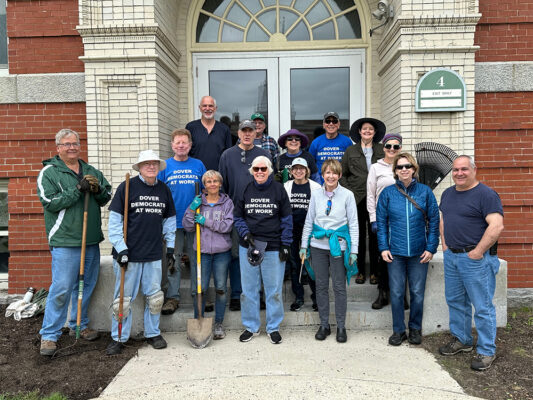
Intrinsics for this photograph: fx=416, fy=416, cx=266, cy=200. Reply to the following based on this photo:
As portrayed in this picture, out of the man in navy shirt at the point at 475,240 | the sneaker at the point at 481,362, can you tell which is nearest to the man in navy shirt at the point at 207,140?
the man in navy shirt at the point at 475,240

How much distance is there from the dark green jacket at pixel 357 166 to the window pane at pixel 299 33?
96.2 inches

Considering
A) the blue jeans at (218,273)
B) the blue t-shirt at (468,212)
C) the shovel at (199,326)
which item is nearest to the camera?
the blue t-shirt at (468,212)

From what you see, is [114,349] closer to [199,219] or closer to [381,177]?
[199,219]

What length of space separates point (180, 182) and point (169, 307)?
53.6 inches

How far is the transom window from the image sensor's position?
6281 millimetres

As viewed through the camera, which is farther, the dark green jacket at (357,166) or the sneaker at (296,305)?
the dark green jacket at (357,166)

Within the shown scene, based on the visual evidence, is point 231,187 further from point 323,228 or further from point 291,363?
point 291,363

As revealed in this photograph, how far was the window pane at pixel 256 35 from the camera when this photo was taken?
20.7 feet

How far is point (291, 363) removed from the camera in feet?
12.2

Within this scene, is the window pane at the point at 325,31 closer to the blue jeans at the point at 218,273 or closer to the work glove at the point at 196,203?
the work glove at the point at 196,203

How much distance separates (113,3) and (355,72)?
3.48 m

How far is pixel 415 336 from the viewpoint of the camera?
4.14m

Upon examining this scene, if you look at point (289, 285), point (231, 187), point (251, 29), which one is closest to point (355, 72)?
point (251, 29)

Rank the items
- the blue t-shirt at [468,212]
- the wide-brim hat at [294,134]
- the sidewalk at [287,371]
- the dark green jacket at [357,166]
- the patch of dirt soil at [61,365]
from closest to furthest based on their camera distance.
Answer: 1. the sidewalk at [287,371]
2. the patch of dirt soil at [61,365]
3. the blue t-shirt at [468,212]
4. the dark green jacket at [357,166]
5. the wide-brim hat at [294,134]
